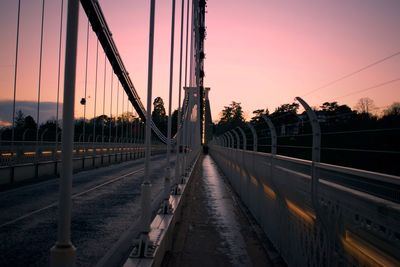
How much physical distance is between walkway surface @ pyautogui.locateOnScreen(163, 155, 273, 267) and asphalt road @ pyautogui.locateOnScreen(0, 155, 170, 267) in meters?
1.03

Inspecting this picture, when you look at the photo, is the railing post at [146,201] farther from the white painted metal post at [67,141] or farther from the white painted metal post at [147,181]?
the white painted metal post at [67,141]

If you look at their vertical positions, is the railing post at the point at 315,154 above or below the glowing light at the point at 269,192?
above

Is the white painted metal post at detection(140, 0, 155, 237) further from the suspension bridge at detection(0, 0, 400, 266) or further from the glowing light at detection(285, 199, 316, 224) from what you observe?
the glowing light at detection(285, 199, 316, 224)

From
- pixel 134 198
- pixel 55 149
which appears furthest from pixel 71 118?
pixel 55 149

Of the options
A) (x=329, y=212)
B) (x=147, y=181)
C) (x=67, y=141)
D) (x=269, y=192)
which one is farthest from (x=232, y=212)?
(x=67, y=141)

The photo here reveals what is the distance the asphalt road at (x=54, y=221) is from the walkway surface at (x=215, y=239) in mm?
1035

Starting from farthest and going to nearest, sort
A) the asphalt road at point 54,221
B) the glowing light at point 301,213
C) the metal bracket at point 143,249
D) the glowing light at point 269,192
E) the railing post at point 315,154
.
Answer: the glowing light at point 269,192
the asphalt road at point 54,221
the metal bracket at point 143,249
the glowing light at point 301,213
the railing post at point 315,154

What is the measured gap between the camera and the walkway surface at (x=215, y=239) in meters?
5.60

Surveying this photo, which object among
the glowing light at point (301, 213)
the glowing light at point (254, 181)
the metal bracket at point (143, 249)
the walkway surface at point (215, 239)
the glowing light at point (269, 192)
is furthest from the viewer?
A: the glowing light at point (254, 181)

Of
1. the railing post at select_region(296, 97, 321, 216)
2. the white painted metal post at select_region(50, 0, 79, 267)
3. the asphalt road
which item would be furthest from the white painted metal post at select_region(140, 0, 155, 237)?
the white painted metal post at select_region(50, 0, 79, 267)

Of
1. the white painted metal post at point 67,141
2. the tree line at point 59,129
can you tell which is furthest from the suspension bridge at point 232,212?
the tree line at point 59,129

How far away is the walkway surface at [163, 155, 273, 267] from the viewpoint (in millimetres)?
5598

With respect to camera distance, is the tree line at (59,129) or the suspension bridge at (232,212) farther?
the tree line at (59,129)

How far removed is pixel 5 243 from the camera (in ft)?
21.1
